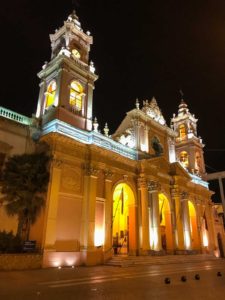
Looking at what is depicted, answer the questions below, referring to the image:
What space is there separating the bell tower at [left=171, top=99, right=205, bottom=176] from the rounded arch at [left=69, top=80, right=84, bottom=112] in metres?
18.0

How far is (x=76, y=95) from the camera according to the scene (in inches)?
874

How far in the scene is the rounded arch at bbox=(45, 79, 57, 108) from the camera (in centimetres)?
2180

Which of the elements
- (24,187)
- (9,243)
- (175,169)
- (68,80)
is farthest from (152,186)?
(9,243)

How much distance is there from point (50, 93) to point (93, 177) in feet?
28.1

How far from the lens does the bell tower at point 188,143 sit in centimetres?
3516

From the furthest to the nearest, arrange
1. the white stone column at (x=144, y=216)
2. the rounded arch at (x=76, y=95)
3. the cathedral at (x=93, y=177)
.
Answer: the rounded arch at (x=76, y=95), the white stone column at (x=144, y=216), the cathedral at (x=93, y=177)

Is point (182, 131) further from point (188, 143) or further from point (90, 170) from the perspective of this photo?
point (90, 170)

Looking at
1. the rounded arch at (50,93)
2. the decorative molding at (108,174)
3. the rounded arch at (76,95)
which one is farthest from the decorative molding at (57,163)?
the rounded arch at (50,93)

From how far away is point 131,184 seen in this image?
22.7m

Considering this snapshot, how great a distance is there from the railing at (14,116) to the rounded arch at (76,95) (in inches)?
160

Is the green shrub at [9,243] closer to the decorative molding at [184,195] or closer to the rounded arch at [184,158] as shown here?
the decorative molding at [184,195]

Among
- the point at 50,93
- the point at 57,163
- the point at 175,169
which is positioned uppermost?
the point at 50,93

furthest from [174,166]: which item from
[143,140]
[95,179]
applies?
[95,179]

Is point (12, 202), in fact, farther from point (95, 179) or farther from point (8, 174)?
point (95, 179)
